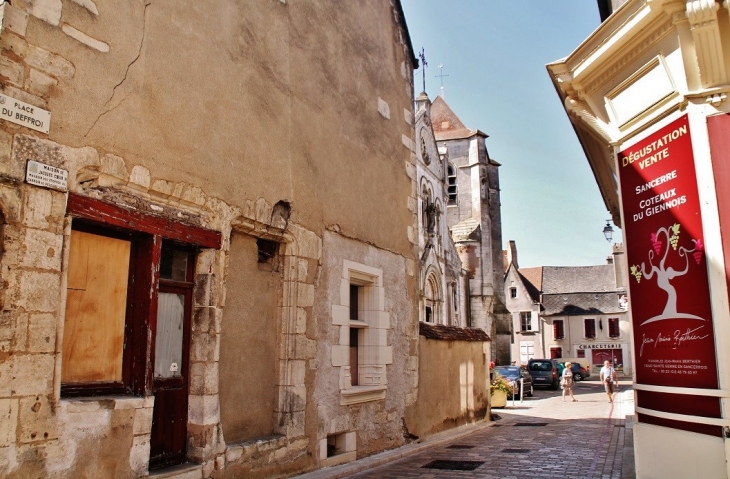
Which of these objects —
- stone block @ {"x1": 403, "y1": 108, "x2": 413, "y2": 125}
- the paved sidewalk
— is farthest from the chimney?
stone block @ {"x1": 403, "y1": 108, "x2": 413, "y2": 125}

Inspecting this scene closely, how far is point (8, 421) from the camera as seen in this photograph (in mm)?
3908

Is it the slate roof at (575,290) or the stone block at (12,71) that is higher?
the slate roof at (575,290)

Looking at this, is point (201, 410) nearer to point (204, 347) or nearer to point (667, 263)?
point (204, 347)

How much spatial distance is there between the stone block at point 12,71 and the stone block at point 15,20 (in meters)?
0.21

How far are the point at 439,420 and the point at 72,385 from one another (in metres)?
6.63

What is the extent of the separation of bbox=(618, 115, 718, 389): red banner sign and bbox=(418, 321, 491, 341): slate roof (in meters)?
4.81

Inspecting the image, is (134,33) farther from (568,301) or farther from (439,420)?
(568,301)

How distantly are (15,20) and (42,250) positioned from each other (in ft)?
5.01

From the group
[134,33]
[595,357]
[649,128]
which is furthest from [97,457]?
[595,357]

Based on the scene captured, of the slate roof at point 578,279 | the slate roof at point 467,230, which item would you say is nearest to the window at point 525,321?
the slate roof at point 578,279

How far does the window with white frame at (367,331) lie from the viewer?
319 inches

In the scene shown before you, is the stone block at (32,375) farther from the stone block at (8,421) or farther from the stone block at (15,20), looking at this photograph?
the stone block at (15,20)

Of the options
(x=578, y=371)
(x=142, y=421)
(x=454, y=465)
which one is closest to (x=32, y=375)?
(x=142, y=421)

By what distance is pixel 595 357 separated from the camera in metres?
46.6
